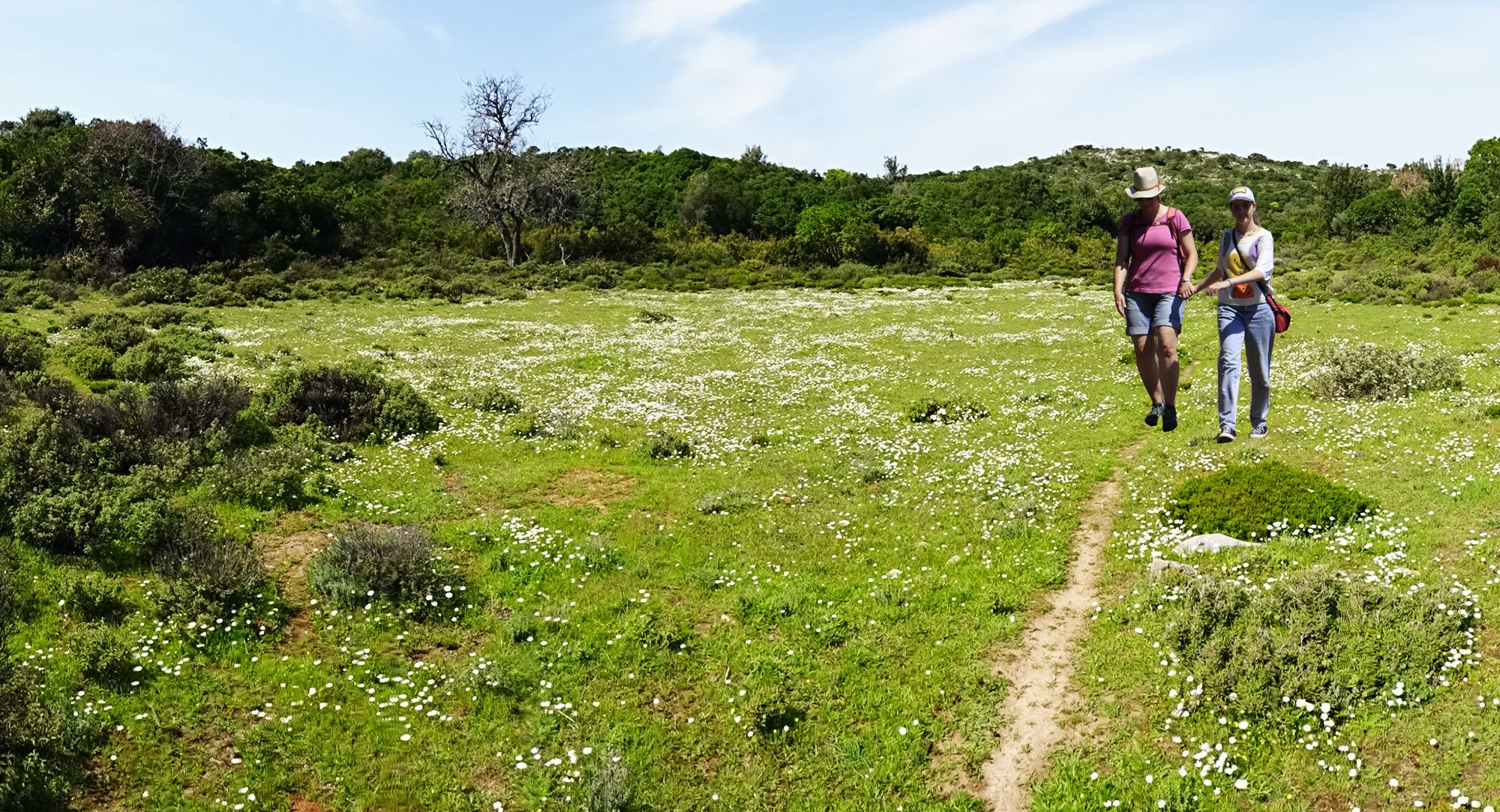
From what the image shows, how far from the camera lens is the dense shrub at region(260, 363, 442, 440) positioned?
924 inches

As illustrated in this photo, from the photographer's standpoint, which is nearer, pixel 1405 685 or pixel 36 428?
pixel 1405 685

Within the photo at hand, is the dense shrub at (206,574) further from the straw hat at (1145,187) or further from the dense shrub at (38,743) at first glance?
the straw hat at (1145,187)

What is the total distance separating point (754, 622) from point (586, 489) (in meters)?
7.62

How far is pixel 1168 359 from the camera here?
8.84 metres

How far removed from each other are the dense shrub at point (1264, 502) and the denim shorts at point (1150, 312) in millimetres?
8138

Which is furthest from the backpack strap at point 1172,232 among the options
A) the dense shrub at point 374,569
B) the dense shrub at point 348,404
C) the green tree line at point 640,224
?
the green tree line at point 640,224

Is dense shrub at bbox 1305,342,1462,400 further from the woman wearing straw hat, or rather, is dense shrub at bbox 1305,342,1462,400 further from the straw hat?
the straw hat

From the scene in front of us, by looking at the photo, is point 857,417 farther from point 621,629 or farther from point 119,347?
point 119,347

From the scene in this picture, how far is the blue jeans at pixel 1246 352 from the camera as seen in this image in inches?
319

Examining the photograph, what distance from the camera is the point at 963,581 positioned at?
1484 centimetres

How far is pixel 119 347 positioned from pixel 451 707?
31.2 m

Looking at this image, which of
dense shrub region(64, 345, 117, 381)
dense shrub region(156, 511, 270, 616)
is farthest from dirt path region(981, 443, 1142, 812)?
dense shrub region(64, 345, 117, 381)

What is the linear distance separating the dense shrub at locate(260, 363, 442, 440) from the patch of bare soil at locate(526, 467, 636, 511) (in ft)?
18.9

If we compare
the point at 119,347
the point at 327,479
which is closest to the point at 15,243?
the point at 119,347
